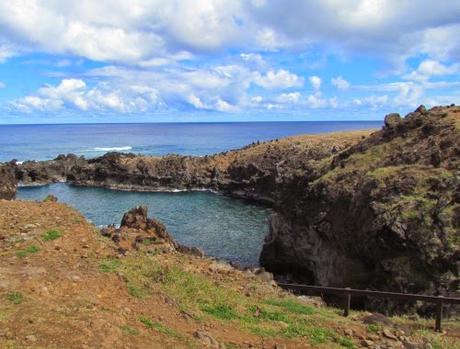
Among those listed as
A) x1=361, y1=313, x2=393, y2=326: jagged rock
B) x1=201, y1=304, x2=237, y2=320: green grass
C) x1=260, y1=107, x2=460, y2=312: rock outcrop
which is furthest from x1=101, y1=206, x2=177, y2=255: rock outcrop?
x1=260, y1=107, x2=460, y2=312: rock outcrop

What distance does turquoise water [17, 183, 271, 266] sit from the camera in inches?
1938

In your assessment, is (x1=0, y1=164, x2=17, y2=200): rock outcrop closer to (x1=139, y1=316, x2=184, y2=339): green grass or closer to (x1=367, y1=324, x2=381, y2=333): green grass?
(x1=139, y1=316, x2=184, y2=339): green grass

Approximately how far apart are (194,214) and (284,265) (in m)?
28.1

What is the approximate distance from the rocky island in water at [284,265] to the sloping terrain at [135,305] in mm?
52

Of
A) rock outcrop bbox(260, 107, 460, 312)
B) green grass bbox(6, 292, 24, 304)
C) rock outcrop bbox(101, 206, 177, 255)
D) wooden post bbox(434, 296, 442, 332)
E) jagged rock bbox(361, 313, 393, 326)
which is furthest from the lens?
rock outcrop bbox(260, 107, 460, 312)

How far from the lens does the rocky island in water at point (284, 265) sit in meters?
12.1

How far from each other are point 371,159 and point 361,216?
651 centimetres

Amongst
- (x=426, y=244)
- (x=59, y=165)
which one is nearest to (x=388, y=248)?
(x=426, y=244)

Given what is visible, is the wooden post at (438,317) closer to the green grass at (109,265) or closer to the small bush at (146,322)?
the small bush at (146,322)

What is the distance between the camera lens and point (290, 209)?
1543 inches

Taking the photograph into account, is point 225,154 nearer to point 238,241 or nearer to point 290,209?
point 238,241

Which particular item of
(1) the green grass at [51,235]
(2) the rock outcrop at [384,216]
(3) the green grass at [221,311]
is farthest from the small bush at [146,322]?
(2) the rock outcrop at [384,216]

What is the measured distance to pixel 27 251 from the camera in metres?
15.6

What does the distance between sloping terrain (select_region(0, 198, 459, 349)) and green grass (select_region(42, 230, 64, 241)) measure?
33 millimetres
